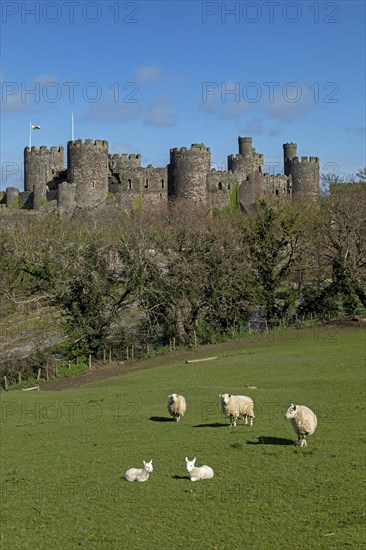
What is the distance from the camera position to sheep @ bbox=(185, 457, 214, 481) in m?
16.6

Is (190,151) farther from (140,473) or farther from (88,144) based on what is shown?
(140,473)

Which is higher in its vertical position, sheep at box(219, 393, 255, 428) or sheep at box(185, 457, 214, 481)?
sheep at box(219, 393, 255, 428)

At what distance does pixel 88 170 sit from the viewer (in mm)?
78750

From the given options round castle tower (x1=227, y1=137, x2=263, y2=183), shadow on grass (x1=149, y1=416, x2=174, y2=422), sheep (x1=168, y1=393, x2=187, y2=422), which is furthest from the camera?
round castle tower (x1=227, y1=137, x2=263, y2=183)

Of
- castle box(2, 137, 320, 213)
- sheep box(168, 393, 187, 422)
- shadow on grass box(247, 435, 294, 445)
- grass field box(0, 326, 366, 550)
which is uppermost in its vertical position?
castle box(2, 137, 320, 213)

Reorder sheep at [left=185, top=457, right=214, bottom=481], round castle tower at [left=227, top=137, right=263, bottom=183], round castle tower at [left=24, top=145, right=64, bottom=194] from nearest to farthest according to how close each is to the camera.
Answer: sheep at [left=185, top=457, right=214, bottom=481] < round castle tower at [left=24, top=145, right=64, bottom=194] < round castle tower at [left=227, top=137, right=263, bottom=183]

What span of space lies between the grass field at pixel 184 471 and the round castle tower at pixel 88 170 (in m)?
48.7

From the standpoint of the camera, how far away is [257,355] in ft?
125

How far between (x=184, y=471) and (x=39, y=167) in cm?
6818

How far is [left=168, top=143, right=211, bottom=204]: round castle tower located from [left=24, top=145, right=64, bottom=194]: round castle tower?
11.8m

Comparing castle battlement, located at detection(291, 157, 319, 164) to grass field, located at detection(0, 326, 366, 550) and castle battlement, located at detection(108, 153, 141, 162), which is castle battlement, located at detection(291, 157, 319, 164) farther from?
grass field, located at detection(0, 326, 366, 550)

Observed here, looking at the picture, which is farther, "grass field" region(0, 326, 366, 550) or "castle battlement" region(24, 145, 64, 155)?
"castle battlement" region(24, 145, 64, 155)

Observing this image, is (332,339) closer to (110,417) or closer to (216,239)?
(216,239)

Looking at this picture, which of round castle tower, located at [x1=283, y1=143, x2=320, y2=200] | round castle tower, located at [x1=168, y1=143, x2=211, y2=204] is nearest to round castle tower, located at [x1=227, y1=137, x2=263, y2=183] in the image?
round castle tower, located at [x1=283, y1=143, x2=320, y2=200]
